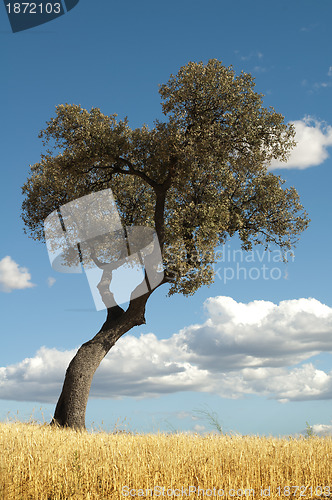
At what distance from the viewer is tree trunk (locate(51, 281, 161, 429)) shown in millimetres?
22734

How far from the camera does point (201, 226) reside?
2442 centimetres

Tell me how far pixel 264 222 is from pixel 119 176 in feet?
30.7

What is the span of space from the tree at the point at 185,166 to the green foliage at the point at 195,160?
54 millimetres

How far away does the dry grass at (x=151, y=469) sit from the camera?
10.7m

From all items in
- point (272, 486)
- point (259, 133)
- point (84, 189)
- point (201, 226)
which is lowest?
point (272, 486)

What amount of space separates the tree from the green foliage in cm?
5

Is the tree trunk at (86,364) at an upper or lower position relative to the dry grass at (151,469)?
upper

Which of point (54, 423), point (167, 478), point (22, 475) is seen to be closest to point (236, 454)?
point (167, 478)

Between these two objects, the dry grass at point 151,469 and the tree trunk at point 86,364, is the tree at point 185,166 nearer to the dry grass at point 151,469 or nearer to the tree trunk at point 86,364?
the tree trunk at point 86,364

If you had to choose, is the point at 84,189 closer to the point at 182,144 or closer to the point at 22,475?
the point at 182,144

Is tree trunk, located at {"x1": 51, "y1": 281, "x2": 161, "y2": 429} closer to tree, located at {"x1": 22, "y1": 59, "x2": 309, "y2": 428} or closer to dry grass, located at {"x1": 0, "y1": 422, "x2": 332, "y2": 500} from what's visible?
tree, located at {"x1": 22, "y1": 59, "x2": 309, "y2": 428}

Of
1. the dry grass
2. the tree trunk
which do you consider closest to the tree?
the tree trunk

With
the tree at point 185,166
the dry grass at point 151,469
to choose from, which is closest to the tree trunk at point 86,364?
the tree at point 185,166

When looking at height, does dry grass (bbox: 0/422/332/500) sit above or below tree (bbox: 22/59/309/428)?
below
